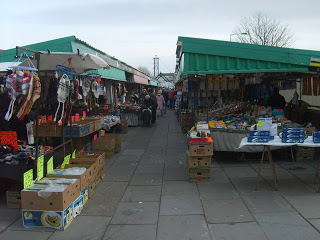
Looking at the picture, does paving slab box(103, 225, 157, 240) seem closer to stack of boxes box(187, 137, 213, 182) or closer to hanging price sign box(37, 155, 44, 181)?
hanging price sign box(37, 155, 44, 181)

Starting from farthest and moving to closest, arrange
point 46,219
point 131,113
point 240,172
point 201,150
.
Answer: point 131,113, point 240,172, point 201,150, point 46,219

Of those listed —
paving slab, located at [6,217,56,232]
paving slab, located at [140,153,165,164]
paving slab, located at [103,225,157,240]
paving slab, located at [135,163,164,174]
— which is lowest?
paving slab, located at [103,225,157,240]

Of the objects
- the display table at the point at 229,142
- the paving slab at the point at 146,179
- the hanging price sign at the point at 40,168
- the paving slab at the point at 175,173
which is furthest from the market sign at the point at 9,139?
the display table at the point at 229,142

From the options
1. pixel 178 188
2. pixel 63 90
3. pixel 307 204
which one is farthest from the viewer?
pixel 178 188

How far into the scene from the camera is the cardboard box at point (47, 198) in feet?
14.4

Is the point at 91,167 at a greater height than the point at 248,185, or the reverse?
the point at 91,167

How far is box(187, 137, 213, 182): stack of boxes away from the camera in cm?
659

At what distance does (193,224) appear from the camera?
14.9 feet

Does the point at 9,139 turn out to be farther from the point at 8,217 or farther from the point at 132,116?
the point at 132,116

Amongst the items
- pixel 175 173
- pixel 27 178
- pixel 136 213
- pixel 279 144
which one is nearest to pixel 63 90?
pixel 27 178

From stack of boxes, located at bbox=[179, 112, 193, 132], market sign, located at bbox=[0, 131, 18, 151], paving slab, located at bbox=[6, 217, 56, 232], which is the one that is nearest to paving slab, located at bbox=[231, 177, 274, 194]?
paving slab, located at bbox=[6, 217, 56, 232]

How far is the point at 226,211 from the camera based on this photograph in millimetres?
5016

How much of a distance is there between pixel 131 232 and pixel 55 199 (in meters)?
1.11

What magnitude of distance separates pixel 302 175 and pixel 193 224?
351 centimetres
